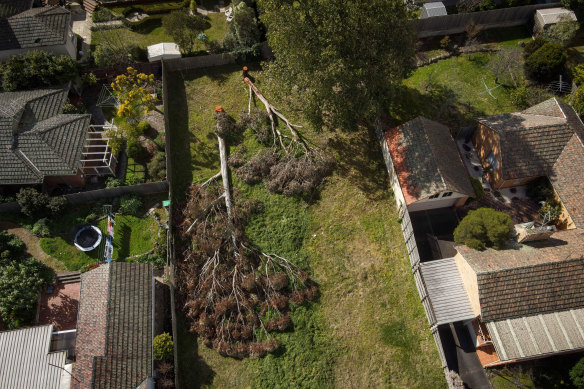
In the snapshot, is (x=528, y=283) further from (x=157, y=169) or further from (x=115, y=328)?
(x=157, y=169)

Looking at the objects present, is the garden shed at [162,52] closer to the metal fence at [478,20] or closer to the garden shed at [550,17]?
the metal fence at [478,20]

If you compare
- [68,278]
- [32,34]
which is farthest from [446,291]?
[32,34]

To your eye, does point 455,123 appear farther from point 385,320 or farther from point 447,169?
point 385,320

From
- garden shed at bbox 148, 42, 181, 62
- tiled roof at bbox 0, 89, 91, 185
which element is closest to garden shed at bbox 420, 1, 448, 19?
garden shed at bbox 148, 42, 181, 62

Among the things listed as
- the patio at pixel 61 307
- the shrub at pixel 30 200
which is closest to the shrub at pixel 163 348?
the patio at pixel 61 307

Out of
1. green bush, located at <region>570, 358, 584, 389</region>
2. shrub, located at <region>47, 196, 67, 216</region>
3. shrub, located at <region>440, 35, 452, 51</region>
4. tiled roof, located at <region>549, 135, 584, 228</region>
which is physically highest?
shrub, located at <region>440, 35, 452, 51</region>

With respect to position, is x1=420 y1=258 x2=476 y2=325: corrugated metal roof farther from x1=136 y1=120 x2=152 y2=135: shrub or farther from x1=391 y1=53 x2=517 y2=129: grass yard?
x1=136 y1=120 x2=152 y2=135: shrub
